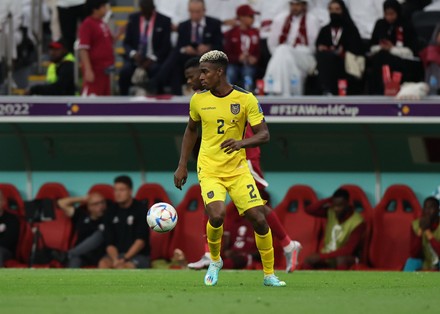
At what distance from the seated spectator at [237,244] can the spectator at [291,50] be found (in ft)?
6.16

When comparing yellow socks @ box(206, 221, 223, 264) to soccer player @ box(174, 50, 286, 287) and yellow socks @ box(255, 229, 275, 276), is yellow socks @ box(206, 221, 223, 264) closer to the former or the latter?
soccer player @ box(174, 50, 286, 287)

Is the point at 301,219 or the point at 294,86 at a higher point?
the point at 294,86

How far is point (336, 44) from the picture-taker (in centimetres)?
1775

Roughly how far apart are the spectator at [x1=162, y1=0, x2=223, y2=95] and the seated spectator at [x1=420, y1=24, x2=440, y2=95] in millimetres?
2897

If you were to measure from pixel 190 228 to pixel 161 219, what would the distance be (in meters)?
6.96

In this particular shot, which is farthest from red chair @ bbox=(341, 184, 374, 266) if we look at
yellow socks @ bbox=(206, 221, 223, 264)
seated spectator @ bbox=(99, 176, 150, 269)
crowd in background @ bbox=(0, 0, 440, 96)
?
yellow socks @ bbox=(206, 221, 223, 264)

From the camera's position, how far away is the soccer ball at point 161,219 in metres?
Answer: 11.4

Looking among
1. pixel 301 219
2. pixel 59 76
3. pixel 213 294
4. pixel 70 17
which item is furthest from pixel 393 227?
pixel 213 294

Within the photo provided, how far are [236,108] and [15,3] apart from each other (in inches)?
385

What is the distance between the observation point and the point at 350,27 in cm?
1772

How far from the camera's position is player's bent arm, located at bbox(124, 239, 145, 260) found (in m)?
17.3

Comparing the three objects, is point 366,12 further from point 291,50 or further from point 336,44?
point 291,50

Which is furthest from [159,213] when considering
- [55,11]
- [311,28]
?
[55,11]

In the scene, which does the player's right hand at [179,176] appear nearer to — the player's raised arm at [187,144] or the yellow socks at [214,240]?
the player's raised arm at [187,144]
